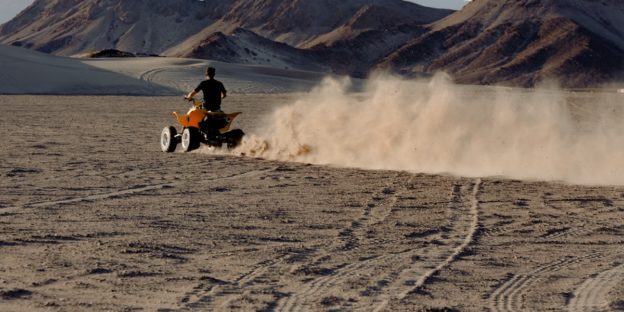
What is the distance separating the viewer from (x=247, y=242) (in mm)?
9914

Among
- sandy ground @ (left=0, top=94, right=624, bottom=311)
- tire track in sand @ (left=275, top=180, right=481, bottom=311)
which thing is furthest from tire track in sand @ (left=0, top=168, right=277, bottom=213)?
tire track in sand @ (left=275, top=180, right=481, bottom=311)

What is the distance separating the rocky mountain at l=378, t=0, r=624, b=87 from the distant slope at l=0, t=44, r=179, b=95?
5972 centimetres

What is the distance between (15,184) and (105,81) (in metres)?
48.9

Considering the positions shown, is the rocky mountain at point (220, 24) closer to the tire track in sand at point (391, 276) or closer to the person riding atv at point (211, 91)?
the person riding atv at point (211, 91)

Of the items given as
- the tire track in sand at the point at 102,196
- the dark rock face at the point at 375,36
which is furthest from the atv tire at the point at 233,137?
the dark rock face at the point at 375,36

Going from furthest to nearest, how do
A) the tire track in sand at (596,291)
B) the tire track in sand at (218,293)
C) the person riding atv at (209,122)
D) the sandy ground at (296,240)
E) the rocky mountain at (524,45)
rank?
1. the rocky mountain at (524,45)
2. the person riding atv at (209,122)
3. the sandy ground at (296,240)
4. the tire track in sand at (596,291)
5. the tire track in sand at (218,293)

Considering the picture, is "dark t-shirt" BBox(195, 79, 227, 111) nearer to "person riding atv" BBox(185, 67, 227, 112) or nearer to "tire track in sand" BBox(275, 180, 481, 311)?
"person riding atv" BBox(185, 67, 227, 112)

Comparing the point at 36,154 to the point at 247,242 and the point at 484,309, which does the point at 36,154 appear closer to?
the point at 247,242

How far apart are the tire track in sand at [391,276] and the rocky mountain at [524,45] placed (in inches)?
4243

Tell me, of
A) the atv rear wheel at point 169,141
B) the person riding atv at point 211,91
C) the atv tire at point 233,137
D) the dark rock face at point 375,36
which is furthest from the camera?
the dark rock face at point 375,36

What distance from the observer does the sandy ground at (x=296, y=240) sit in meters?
7.73

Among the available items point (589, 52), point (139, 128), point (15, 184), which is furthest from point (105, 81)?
point (589, 52)

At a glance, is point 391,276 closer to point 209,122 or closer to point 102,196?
point 102,196

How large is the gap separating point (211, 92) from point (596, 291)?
11.4 meters
